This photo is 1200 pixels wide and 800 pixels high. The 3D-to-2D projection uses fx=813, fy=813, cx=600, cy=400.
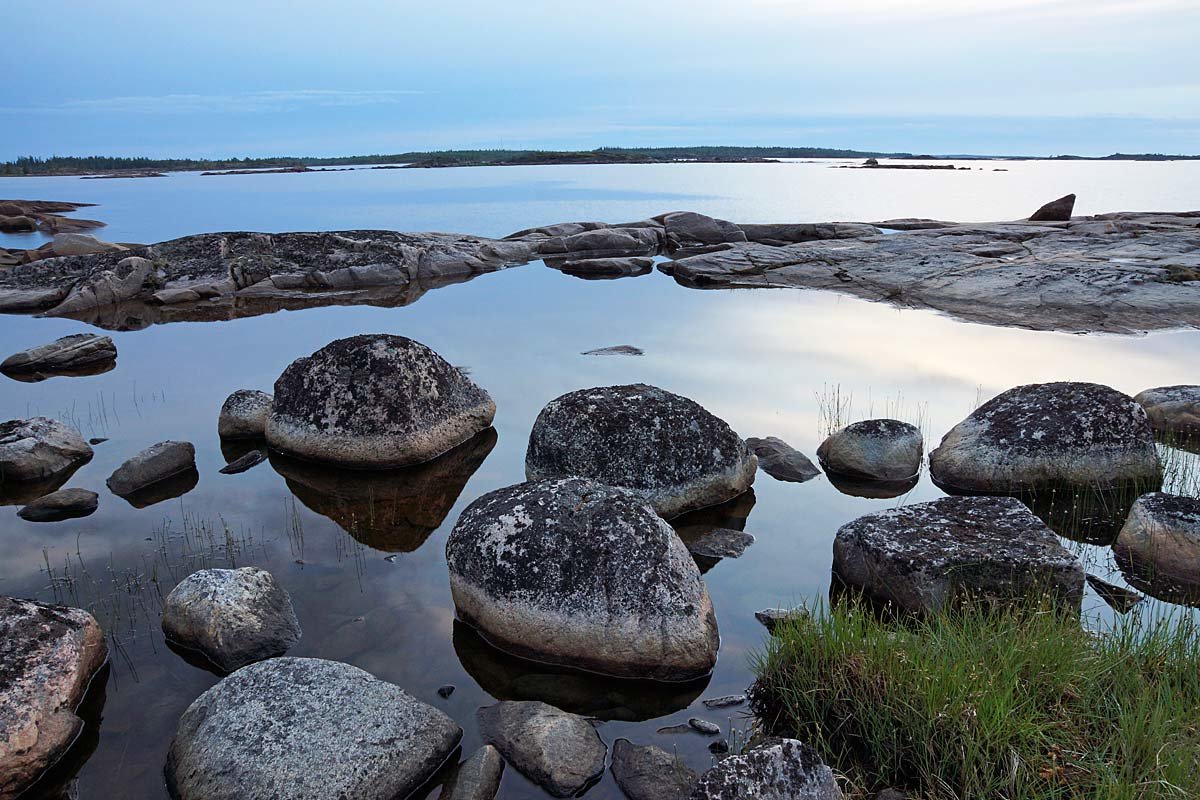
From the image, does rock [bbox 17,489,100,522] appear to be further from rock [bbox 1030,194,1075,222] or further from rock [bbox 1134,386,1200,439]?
rock [bbox 1030,194,1075,222]

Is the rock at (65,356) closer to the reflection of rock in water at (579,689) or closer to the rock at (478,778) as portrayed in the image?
the reflection of rock in water at (579,689)

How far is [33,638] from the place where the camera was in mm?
5336

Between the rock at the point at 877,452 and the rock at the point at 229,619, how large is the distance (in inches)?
245

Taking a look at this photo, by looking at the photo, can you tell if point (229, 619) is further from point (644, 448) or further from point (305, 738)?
point (644, 448)

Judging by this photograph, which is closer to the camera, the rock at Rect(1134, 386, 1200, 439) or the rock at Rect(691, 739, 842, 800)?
the rock at Rect(691, 739, 842, 800)

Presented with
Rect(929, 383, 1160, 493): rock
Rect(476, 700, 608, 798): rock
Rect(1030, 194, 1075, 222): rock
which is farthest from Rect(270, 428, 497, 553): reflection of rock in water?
Rect(1030, 194, 1075, 222): rock

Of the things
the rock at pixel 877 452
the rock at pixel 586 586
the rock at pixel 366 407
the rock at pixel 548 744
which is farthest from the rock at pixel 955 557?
the rock at pixel 366 407

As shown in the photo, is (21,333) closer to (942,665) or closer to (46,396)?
(46,396)

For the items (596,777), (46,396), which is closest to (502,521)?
(596,777)

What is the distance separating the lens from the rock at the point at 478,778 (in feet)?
14.9

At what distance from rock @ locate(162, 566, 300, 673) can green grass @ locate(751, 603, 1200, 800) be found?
3606mm

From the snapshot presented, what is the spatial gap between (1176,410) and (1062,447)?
3.10 metres

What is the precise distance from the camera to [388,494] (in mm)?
9219

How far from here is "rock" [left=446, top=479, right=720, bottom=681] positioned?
18.7ft
